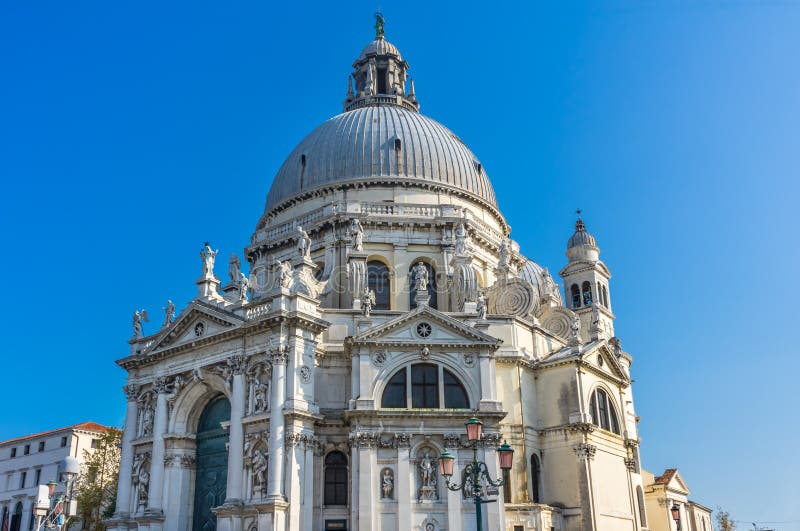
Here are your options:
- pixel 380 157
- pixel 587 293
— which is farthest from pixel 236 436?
pixel 587 293

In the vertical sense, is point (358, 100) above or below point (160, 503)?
above

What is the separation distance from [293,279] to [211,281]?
579cm

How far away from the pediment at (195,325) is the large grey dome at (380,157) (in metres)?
12.3

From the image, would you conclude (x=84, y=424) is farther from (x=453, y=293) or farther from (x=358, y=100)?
(x=453, y=293)

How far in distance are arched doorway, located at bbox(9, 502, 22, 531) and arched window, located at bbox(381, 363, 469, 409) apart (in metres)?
44.3

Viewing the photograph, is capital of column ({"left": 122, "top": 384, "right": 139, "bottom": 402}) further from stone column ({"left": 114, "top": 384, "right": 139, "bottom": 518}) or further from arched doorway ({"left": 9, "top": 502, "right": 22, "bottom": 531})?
arched doorway ({"left": 9, "top": 502, "right": 22, "bottom": 531})

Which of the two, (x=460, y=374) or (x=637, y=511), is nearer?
(x=460, y=374)

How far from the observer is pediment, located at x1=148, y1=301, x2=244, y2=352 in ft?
126

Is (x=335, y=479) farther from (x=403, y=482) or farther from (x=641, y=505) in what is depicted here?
(x=641, y=505)

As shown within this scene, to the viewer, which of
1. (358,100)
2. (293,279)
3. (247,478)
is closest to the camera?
(247,478)

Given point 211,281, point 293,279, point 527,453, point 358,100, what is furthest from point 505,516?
point 358,100

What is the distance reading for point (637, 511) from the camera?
43719 mm

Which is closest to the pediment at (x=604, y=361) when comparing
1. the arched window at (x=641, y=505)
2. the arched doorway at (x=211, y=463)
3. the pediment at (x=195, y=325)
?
the arched window at (x=641, y=505)

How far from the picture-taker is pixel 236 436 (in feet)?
119
